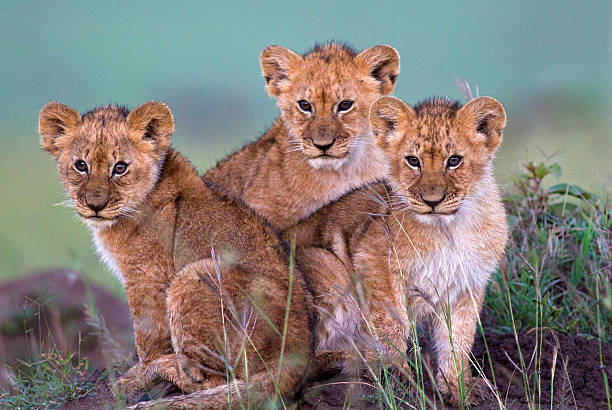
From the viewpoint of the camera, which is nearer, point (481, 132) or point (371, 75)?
point (481, 132)

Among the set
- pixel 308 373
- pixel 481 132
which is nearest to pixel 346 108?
pixel 481 132

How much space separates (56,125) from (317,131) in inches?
89.9

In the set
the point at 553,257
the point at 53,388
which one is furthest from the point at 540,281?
the point at 53,388

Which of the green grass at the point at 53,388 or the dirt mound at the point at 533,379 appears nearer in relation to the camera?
the dirt mound at the point at 533,379

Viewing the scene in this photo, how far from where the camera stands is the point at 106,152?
19.6ft

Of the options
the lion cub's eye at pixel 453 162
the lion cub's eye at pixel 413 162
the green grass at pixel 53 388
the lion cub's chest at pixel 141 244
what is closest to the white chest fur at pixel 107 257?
the lion cub's chest at pixel 141 244

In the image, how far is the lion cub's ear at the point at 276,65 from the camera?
802 centimetres

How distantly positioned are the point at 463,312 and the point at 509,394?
731 millimetres

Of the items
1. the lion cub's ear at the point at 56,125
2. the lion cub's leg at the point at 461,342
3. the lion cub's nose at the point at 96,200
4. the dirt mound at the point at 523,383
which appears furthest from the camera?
the lion cub's ear at the point at 56,125

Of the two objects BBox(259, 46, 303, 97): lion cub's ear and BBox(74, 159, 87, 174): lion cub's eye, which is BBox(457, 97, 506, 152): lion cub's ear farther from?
BBox(74, 159, 87, 174): lion cub's eye

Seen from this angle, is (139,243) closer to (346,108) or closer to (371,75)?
(346,108)

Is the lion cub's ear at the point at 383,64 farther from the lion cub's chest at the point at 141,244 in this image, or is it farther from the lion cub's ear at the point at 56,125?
the lion cub's ear at the point at 56,125

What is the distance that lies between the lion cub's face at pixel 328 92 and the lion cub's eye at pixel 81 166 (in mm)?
2142

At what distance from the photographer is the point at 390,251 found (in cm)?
584
